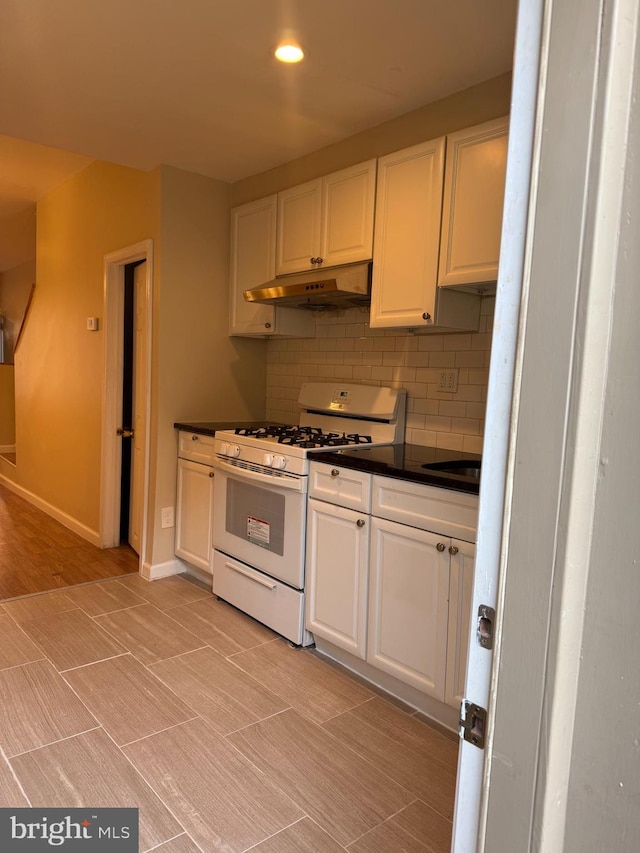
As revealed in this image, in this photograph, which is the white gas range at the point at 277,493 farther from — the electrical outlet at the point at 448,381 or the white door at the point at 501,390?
the white door at the point at 501,390

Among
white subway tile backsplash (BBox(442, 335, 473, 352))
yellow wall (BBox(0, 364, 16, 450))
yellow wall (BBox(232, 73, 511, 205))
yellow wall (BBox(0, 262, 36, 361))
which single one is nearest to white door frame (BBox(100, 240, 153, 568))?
yellow wall (BBox(232, 73, 511, 205))

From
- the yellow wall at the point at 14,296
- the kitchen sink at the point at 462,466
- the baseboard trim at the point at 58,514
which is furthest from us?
the yellow wall at the point at 14,296

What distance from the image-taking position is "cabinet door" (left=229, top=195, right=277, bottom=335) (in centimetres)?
341

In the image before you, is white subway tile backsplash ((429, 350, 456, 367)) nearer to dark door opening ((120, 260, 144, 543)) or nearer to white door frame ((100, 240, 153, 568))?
white door frame ((100, 240, 153, 568))

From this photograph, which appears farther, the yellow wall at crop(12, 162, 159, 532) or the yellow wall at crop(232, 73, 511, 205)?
the yellow wall at crop(12, 162, 159, 532)

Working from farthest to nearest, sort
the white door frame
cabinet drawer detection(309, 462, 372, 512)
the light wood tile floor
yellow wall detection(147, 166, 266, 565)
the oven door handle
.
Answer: the white door frame, yellow wall detection(147, 166, 266, 565), the oven door handle, cabinet drawer detection(309, 462, 372, 512), the light wood tile floor

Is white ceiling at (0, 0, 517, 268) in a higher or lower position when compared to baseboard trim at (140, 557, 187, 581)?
higher

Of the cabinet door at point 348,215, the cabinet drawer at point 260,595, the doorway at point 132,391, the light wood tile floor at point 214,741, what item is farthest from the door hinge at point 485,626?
the doorway at point 132,391

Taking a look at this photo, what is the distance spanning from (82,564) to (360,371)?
87.3 inches

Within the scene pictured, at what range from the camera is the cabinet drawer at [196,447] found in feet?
11.0

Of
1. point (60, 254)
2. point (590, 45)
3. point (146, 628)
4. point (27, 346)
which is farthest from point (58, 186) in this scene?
point (590, 45)

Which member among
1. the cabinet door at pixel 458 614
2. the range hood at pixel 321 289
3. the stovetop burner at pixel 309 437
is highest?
the range hood at pixel 321 289

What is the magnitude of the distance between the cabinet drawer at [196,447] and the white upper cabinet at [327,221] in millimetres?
1042

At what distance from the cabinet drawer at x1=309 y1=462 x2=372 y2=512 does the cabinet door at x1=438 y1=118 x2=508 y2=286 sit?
89cm
